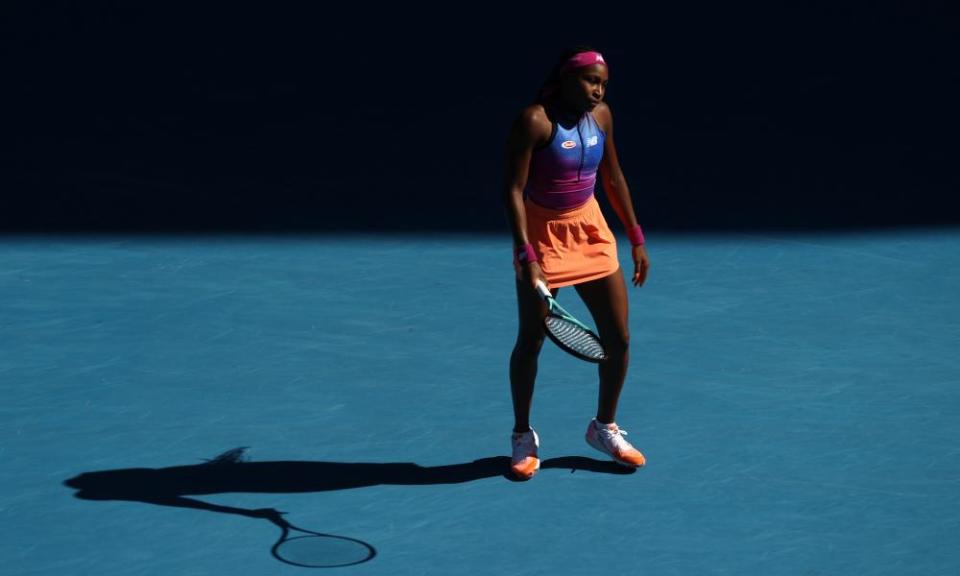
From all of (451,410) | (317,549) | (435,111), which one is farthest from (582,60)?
(435,111)

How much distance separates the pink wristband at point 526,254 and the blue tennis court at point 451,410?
1.01 metres

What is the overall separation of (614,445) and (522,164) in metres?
1.33

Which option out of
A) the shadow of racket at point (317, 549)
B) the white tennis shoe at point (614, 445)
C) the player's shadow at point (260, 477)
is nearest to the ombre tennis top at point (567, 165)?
the white tennis shoe at point (614, 445)

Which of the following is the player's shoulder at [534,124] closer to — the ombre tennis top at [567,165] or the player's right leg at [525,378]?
the ombre tennis top at [567,165]

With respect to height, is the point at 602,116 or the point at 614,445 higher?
the point at 602,116

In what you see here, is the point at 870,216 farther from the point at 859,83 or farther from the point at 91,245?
the point at 91,245

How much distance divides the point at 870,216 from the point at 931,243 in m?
0.61

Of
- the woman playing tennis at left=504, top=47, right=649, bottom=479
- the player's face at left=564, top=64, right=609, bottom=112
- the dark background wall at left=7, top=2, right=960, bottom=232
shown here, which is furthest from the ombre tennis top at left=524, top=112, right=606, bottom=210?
the dark background wall at left=7, top=2, right=960, bottom=232

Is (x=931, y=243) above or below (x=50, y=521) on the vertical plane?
above

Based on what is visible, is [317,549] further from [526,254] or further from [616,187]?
[616,187]

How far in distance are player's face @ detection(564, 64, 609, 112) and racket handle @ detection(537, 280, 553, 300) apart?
2.46 feet

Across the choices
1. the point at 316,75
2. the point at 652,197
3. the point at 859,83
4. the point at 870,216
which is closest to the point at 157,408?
the point at 652,197

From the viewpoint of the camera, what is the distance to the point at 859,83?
13.4 metres

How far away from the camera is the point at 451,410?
7.82 meters
